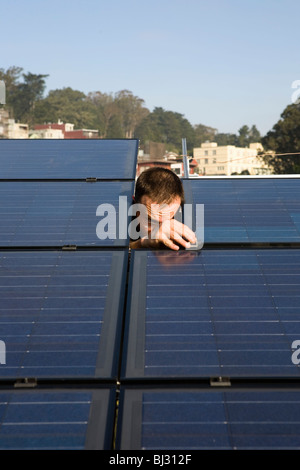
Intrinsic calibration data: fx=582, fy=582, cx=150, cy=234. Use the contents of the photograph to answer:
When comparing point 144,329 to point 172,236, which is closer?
point 144,329

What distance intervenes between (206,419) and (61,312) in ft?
4.31

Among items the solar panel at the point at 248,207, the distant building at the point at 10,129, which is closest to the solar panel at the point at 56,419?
the solar panel at the point at 248,207

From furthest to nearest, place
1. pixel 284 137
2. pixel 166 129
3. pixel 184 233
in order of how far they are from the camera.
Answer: pixel 166 129
pixel 284 137
pixel 184 233

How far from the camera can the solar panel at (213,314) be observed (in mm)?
3299

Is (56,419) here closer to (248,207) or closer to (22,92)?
(248,207)

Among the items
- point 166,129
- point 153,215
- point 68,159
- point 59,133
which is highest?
Result: point 166,129

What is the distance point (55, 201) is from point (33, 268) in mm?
1376


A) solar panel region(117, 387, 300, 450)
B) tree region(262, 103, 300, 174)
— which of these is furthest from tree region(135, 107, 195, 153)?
solar panel region(117, 387, 300, 450)

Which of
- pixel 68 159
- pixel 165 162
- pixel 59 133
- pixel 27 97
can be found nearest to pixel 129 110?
pixel 27 97

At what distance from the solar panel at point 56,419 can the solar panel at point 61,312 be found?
144 mm

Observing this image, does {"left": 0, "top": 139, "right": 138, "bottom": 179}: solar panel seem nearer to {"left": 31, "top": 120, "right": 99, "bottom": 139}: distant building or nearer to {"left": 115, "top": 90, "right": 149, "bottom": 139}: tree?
{"left": 31, "top": 120, "right": 99, "bottom": 139}: distant building

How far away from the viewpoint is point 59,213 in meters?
5.36

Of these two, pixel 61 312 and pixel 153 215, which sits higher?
pixel 153 215

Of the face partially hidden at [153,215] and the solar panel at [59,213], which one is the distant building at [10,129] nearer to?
the solar panel at [59,213]
